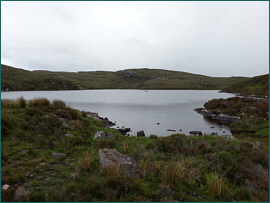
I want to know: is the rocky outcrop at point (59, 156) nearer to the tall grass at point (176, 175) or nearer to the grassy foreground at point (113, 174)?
the grassy foreground at point (113, 174)

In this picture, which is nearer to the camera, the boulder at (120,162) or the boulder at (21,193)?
the boulder at (21,193)

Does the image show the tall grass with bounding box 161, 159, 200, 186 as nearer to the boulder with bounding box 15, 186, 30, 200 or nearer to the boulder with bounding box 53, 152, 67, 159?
the boulder with bounding box 15, 186, 30, 200

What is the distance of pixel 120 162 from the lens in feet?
24.9

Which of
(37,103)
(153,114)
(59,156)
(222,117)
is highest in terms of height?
(37,103)

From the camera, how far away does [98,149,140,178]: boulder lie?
23.3 feet

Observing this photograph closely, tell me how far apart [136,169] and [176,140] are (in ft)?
21.0

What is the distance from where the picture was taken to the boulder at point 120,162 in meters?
7.11

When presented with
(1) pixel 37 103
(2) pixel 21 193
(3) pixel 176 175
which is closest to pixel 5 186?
(2) pixel 21 193

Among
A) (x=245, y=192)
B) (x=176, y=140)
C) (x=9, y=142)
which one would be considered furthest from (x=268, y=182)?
(x=9, y=142)

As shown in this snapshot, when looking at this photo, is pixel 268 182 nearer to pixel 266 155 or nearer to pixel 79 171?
pixel 266 155

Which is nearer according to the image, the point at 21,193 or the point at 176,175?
the point at 21,193

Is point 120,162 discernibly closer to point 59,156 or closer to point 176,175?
Answer: point 176,175

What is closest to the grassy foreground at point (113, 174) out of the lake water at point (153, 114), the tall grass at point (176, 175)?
the tall grass at point (176, 175)

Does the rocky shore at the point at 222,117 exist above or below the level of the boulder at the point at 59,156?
below
